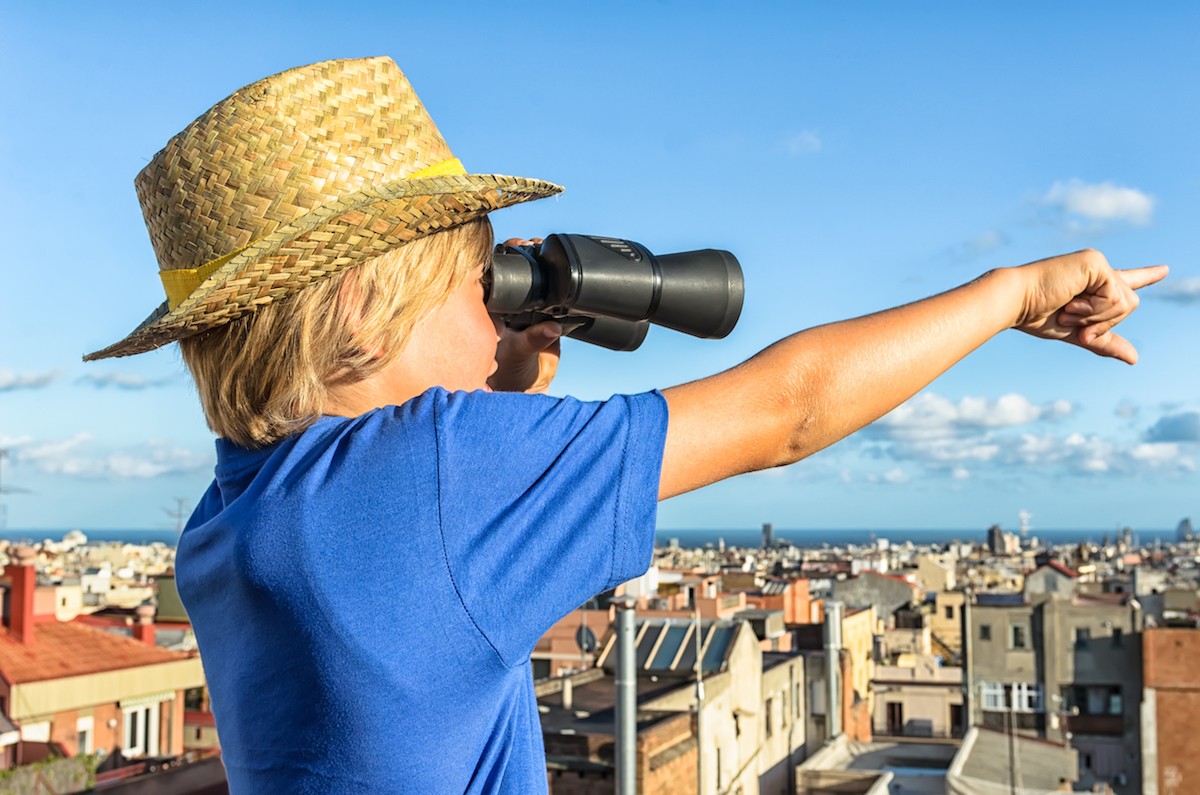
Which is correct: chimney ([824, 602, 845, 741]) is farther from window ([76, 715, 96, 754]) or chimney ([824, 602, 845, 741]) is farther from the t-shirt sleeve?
the t-shirt sleeve

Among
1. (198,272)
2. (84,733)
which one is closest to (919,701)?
(84,733)

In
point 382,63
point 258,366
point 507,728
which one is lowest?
point 507,728

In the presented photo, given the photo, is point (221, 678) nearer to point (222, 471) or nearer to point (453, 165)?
point (222, 471)

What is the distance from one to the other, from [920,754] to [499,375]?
1153 inches

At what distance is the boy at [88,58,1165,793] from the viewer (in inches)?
55.1

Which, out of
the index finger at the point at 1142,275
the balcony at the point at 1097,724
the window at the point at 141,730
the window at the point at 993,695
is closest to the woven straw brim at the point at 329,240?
the index finger at the point at 1142,275

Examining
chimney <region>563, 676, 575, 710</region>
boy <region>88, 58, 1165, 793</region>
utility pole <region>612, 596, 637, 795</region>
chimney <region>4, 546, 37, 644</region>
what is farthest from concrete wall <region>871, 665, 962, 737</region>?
boy <region>88, 58, 1165, 793</region>

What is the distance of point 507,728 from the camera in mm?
1585

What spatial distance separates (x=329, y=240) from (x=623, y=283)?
39cm

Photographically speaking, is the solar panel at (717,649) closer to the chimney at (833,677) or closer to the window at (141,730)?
the chimney at (833,677)

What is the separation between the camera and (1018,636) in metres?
43.1

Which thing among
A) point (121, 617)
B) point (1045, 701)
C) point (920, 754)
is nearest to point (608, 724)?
point (920, 754)

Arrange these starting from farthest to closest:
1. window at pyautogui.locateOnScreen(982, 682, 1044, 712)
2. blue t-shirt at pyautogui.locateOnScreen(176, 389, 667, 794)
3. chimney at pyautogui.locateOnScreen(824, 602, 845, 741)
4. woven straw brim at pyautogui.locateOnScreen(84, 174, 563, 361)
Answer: window at pyautogui.locateOnScreen(982, 682, 1044, 712), chimney at pyautogui.locateOnScreen(824, 602, 845, 741), woven straw brim at pyautogui.locateOnScreen(84, 174, 563, 361), blue t-shirt at pyautogui.locateOnScreen(176, 389, 667, 794)

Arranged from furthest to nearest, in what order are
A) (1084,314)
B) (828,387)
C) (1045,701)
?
(1045,701) < (1084,314) < (828,387)
